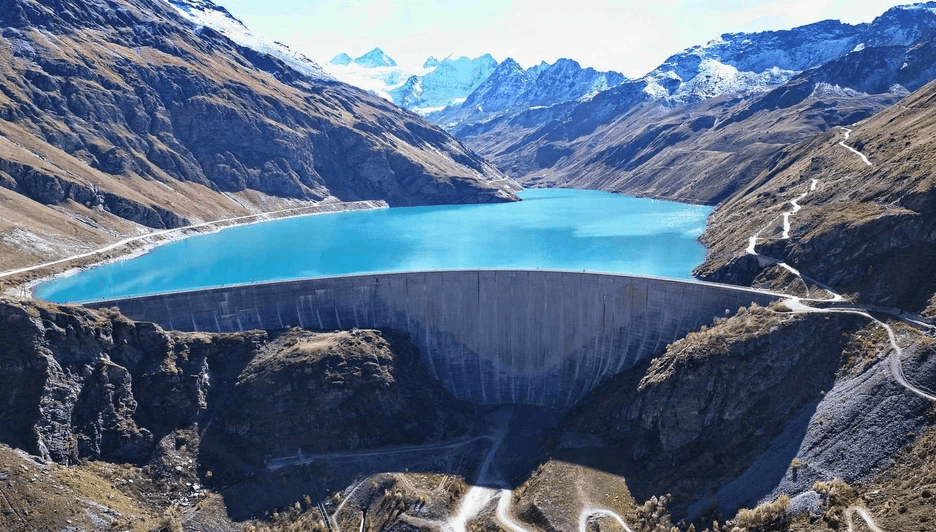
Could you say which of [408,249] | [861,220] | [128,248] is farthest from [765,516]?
[128,248]

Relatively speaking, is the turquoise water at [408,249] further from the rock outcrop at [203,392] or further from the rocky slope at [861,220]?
the rock outcrop at [203,392]

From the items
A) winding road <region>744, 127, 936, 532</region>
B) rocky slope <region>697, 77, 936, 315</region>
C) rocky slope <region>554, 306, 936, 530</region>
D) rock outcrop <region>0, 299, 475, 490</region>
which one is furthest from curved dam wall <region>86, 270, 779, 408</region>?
rocky slope <region>697, 77, 936, 315</region>

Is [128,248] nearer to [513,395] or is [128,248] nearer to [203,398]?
[203,398]

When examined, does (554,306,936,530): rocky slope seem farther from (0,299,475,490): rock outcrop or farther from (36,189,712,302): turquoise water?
(36,189,712,302): turquoise water

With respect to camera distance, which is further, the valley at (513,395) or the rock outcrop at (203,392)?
the rock outcrop at (203,392)

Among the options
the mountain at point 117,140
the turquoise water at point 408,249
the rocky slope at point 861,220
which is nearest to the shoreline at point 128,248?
the turquoise water at point 408,249

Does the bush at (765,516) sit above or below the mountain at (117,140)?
below

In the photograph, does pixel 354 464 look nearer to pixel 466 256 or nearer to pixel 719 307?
pixel 719 307
